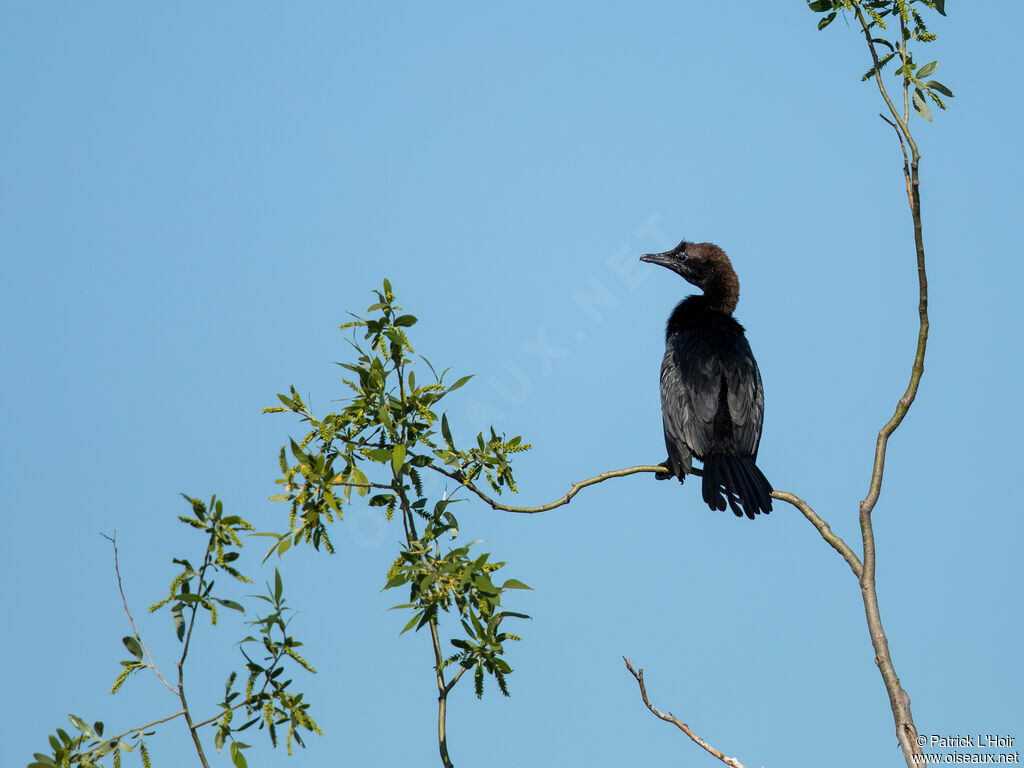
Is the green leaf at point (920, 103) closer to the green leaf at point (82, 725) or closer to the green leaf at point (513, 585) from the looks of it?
the green leaf at point (513, 585)

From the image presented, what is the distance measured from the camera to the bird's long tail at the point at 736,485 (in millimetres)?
6453

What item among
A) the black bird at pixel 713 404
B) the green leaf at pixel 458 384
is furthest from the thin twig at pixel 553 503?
the black bird at pixel 713 404

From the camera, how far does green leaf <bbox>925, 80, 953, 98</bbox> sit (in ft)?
13.2

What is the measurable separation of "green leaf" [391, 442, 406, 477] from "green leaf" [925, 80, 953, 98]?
2.54 m

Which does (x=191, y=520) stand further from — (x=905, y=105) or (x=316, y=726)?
(x=905, y=105)

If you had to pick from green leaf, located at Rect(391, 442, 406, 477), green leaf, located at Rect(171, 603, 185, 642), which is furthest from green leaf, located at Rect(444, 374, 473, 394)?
green leaf, located at Rect(171, 603, 185, 642)

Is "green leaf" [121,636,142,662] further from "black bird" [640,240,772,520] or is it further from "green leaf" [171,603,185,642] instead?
"black bird" [640,240,772,520]

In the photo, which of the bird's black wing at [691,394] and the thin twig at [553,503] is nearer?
the thin twig at [553,503]

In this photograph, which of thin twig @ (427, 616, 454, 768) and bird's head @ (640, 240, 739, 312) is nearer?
thin twig @ (427, 616, 454, 768)

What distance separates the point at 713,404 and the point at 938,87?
3.65 m

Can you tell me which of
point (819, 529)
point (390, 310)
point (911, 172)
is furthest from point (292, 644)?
point (911, 172)

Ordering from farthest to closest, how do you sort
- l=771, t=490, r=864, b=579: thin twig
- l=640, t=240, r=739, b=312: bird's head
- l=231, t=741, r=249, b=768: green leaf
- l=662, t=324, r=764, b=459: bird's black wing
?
l=640, t=240, r=739, b=312: bird's head < l=662, t=324, r=764, b=459: bird's black wing < l=771, t=490, r=864, b=579: thin twig < l=231, t=741, r=249, b=768: green leaf

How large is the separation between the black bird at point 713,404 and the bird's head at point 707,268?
400 millimetres

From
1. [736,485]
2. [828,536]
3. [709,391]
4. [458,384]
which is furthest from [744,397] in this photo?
[458,384]
